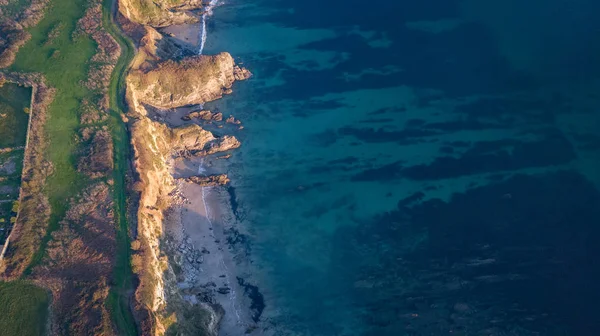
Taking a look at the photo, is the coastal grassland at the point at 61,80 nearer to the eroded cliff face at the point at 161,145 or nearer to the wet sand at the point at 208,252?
the eroded cliff face at the point at 161,145

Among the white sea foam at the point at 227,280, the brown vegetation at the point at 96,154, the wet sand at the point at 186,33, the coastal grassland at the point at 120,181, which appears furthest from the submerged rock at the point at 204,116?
the wet sand at the point at 186,33

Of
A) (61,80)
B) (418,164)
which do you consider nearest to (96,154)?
(61,80)

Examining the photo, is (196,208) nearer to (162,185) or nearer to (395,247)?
(162,185)

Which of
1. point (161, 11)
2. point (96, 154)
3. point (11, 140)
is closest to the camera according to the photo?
point (96, 154)

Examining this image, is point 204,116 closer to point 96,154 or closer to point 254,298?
point 96,154

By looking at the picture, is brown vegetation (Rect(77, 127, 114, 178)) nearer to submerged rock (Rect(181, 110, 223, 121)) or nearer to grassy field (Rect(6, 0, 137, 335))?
grassy field (Rect(6, 0, 137, 335))

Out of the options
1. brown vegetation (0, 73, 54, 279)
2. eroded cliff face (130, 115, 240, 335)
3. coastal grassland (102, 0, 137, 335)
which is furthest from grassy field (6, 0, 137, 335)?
eroded cliff face (130, 115, 240, 335)
